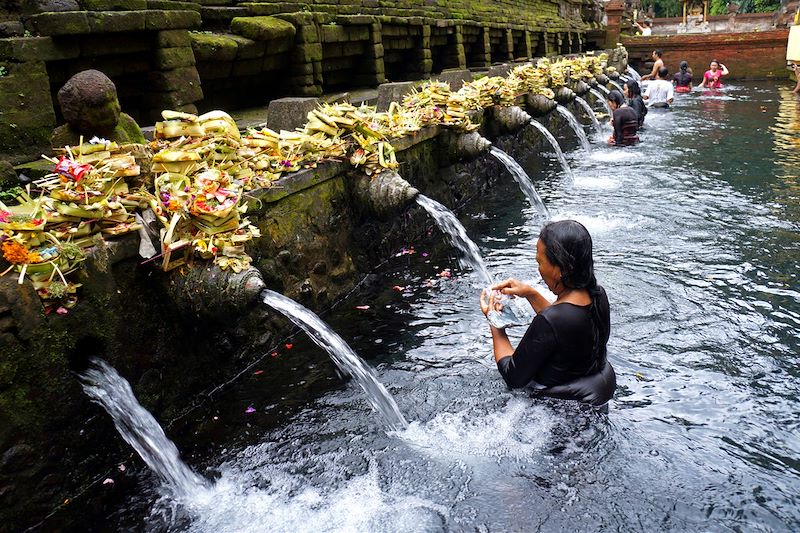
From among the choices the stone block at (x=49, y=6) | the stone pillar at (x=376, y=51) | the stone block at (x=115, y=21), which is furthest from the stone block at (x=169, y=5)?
the stone pillar at (x=376, y=51)

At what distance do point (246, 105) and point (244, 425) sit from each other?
593 cm

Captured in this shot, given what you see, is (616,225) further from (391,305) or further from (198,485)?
(198,485)

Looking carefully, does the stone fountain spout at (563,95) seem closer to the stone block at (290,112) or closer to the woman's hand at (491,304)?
the stone block at (290,112)

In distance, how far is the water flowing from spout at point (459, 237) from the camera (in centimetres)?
602

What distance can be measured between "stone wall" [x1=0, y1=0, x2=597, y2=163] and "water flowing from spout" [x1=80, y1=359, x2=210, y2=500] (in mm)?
2251

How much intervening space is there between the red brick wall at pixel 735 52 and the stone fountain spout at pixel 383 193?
87.0ft

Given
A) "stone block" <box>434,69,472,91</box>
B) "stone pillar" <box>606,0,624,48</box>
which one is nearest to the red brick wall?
"stone pillar" <box>606,0,624,48</box>

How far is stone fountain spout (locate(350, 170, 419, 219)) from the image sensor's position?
5.68 meters

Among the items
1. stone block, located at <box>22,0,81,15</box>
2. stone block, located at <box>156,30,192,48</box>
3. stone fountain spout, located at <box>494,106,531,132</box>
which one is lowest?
stone fountain spout, located at <box>494,106,531,132</box>

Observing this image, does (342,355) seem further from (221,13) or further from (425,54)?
(425,54)

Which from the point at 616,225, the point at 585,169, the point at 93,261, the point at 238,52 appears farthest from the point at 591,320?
the point at 585,169

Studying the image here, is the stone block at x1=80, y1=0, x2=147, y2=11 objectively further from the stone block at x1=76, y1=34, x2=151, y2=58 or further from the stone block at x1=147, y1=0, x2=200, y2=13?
the stone block at x1=147, y1=0, x2=200, y2=13

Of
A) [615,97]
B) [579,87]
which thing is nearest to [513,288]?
[615,97]

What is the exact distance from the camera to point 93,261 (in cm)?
332
